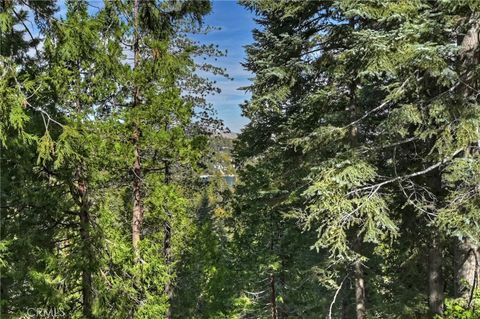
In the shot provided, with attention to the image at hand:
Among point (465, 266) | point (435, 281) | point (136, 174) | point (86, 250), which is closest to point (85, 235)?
point (86, 250)

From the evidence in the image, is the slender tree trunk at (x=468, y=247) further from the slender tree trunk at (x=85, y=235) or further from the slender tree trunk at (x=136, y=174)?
the slender tree trunk at (x=85, y=235)

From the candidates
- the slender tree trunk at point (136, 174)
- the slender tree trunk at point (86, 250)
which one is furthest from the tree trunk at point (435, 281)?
the slender tree trunk at point (86, 250)

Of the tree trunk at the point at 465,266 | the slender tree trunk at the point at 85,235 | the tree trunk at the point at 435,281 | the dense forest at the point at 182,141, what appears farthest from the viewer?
the tree trunk at the point at 435,281

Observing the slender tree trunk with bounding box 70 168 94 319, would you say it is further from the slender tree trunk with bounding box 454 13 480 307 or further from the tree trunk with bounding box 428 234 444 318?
the tree trunk with bounding box 428 234 444 318

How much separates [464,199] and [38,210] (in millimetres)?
8026

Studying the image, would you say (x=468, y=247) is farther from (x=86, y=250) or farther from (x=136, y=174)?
(x=86, y=250)

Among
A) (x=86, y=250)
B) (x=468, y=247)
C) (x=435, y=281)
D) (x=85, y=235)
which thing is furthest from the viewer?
(x=435, y=281)

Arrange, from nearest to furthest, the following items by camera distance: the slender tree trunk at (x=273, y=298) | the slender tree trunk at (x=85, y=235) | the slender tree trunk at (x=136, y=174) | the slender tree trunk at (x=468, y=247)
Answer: the slender tree trunk at (x=468, y=247) → the slender tree trunk at (x=85, y=235) → the slender tree trunk at (x=136, y=174) → the slender tree trunk at (x=273, y=298)

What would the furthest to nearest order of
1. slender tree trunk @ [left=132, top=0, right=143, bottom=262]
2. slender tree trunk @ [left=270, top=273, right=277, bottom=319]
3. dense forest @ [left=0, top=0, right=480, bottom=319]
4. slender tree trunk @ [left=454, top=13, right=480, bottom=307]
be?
slender tree trunk @ [left=270, top=273, right=277, bottom=319] → slender tree trunk @ [left=132, top=0, right=143, bottom=262] → slender tree trunk @ [left=454, top=13, right=480, bottom=307] → dense forest @ [left=0, top=0, right=480, bottom=319]

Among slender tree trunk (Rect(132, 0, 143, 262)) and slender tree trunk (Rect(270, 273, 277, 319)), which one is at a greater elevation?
slender tree trunk (Rect(132, 0, 143, 262))

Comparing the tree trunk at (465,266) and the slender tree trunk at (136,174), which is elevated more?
the slender tree trunk at (136,174)

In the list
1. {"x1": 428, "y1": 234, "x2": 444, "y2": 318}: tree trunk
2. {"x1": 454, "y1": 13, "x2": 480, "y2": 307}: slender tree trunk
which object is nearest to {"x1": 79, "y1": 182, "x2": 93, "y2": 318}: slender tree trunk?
{"x1": 454, "y1": 13, "x2": 480, "y2": 307}: slender tree trunk

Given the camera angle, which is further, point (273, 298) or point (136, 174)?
point (273, 298)

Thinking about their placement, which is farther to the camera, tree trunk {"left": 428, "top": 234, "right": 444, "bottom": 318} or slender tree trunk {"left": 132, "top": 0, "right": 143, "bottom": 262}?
tree trunk {"left": 428, "top": 234, "right": 444, "bottom": 318}
